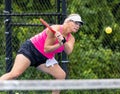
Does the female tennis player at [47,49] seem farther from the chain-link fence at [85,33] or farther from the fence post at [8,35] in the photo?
the chain-link fence at [85,33]

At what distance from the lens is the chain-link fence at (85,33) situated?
747cm

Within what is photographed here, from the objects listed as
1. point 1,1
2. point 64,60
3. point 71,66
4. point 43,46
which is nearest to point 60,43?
point 43,46

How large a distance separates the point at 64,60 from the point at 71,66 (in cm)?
54

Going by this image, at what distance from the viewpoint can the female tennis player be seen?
6090 mm

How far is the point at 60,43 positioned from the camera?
5.91 meters

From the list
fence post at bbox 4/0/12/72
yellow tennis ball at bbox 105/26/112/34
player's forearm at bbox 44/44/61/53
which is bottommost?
yellow tennis ball at bbox 105/26/112/34

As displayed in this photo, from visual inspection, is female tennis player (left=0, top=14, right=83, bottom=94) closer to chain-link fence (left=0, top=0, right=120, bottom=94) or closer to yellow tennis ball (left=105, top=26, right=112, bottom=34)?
chain-link fence (left=0, top=0, right=120, bottom=94)

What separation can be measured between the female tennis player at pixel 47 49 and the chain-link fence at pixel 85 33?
0.88 meters

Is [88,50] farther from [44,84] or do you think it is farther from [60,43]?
[44,84]

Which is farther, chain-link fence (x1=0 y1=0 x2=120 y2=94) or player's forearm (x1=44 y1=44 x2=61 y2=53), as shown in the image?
chain-link fence (x1=0 y1=0 x2=120 y2=94)

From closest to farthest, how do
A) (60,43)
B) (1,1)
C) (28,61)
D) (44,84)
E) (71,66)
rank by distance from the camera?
(44,84)
(60,43)
(28,61)
(71,66)
(1,1)

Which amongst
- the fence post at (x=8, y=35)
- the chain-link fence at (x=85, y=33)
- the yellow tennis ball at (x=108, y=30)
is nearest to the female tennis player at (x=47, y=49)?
the fence post at (x=8, y=35)

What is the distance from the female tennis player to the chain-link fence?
88 centimetres

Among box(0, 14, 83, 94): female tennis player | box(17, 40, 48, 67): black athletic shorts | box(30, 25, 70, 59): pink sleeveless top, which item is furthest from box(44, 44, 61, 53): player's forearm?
box(17, 40, 48, 67): black athletic shorts
